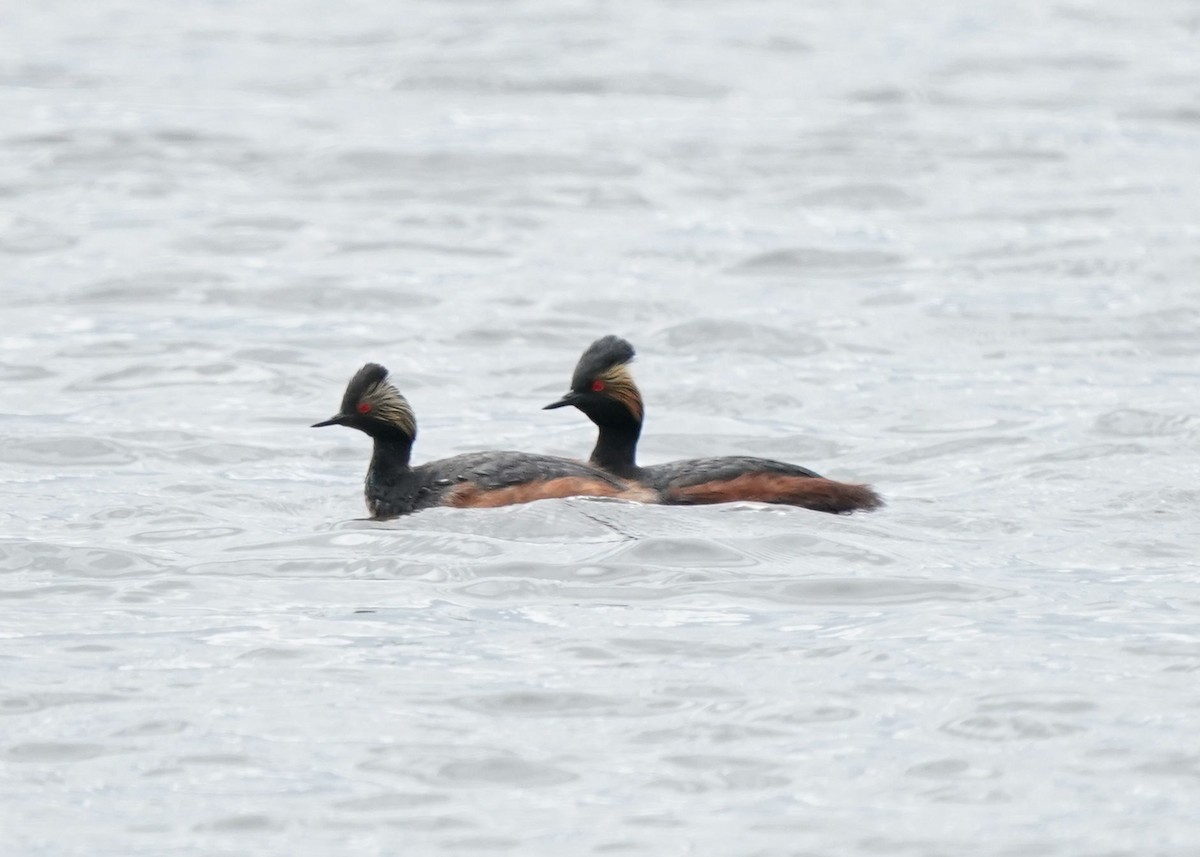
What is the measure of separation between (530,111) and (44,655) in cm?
1710

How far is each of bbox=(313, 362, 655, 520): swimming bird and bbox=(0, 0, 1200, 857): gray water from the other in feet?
0.91

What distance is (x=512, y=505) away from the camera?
12.1 m

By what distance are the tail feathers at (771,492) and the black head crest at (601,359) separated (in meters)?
0.82

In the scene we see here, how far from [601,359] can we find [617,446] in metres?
0.51

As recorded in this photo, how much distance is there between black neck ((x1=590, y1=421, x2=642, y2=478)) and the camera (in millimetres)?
12828

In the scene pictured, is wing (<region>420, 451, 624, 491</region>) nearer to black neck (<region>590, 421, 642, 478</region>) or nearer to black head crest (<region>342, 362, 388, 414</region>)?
black neck (<region>590, 421, 642, 478</region>)

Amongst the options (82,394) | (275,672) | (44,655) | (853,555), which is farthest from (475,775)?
(82,394)

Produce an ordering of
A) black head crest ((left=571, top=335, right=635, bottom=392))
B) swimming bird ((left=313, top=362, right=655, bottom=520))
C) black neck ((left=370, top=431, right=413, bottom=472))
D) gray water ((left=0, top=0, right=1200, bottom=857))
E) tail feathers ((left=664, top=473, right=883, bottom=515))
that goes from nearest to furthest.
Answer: gray water ((left=0, top=0, right=1200, bottom=857)) < swimming bird ((left=313, top=362, right=655, bottom=520)) < tail feathers ((left=664, top=473, right=883, bottom=515)) < black neck ((left=370, top=431, right=413, bottom=472)) < black head crest ((left=571, top=335, right=635, bottom=392))

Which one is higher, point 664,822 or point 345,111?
point 345,111

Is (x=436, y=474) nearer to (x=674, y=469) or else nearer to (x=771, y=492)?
(x=674, y=469)

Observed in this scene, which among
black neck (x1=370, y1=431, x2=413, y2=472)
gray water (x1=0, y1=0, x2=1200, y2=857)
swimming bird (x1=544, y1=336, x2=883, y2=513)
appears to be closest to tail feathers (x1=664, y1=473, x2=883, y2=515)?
swimming bird (x1=544, y1=336, x2=883, y2=513)

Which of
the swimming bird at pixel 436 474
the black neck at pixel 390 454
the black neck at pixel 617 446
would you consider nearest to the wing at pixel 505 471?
the swimming bird at pixel 436 474

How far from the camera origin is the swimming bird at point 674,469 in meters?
12.4

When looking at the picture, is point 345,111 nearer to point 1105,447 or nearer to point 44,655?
point 1105,447
